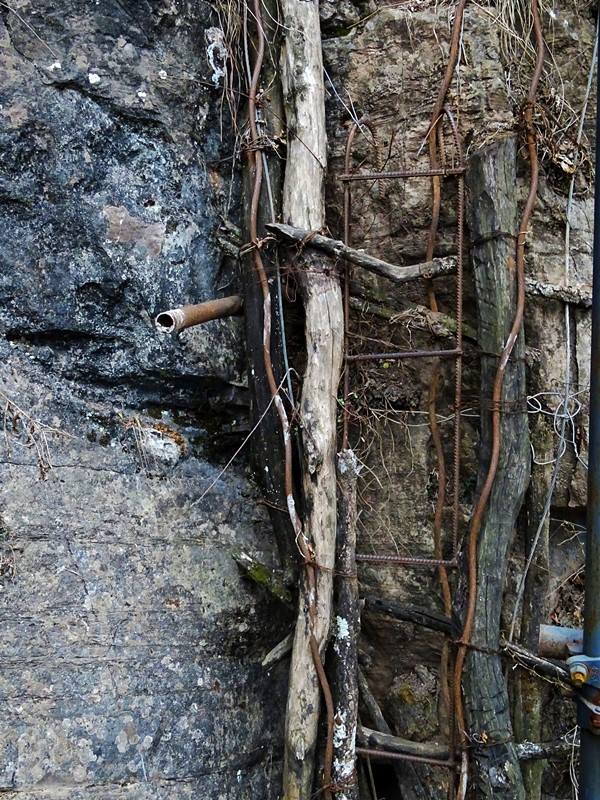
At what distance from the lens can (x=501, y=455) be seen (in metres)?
2.17

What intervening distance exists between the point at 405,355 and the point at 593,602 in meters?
0.93

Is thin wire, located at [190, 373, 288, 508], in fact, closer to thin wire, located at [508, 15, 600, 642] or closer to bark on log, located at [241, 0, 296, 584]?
bark on log, located at [241, 0, 296, 584]

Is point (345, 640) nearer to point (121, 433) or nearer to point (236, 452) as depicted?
point (236, 452)

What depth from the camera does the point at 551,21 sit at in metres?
2.48

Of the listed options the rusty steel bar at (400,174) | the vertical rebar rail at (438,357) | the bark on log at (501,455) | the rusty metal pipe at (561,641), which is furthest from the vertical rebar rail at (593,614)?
the rusty steel bar at (400,174)

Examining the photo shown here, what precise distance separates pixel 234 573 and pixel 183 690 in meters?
0.31

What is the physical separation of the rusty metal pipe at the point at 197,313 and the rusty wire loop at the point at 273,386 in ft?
0.29

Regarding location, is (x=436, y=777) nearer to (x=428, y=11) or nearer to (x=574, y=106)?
(x=574, y=106)

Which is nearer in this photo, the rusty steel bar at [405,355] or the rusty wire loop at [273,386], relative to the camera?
the rusty wire loop at [273,386]

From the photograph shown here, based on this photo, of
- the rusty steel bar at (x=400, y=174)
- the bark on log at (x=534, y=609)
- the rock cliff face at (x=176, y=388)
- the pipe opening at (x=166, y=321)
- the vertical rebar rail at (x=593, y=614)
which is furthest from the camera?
the rusty steel bar at (x=400, y=174)

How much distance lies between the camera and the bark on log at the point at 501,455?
2092mm

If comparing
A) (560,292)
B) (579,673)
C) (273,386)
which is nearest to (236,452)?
(273,386)

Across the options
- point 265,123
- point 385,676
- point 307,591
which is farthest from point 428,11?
point 385,676

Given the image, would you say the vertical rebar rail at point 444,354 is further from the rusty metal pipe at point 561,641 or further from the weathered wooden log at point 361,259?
the rusty metal pipe at point 561,641
